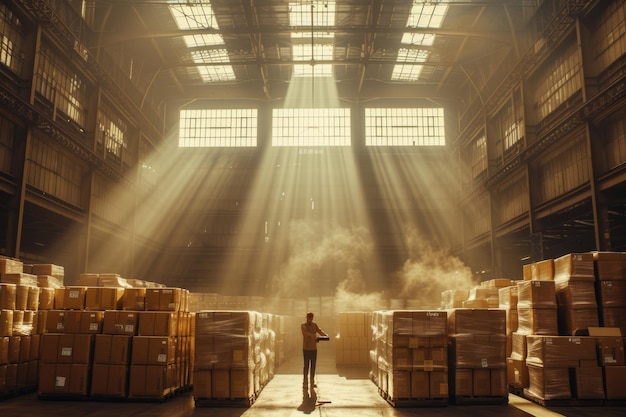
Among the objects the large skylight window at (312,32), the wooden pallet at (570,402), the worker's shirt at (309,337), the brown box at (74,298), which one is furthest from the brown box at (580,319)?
the large skylight window at (312,32)

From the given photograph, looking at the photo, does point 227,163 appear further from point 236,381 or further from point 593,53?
point 236,381

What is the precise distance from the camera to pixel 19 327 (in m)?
10.3

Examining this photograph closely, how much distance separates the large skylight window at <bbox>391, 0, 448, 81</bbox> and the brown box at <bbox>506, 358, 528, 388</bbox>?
1709 centimetres

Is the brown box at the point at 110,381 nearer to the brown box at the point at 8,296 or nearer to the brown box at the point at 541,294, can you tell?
the brown box at the point at 8,296

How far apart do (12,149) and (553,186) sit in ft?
61.8

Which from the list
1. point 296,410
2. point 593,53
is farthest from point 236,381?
point 593,53

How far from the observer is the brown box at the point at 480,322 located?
9.51 meters

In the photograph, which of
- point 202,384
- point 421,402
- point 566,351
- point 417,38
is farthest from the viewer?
point 417,38

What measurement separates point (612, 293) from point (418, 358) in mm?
4105

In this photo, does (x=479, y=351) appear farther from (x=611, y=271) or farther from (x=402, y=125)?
(x=402, y=125)

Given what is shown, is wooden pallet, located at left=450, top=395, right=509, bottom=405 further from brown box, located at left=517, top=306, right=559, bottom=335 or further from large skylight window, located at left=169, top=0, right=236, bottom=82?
large skylight window, located at left=169, top=0, right=236, bottom=82

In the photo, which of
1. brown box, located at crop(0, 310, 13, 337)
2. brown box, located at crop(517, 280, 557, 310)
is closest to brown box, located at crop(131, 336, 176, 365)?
brown box, located at crop(0, 310, 13, 337)

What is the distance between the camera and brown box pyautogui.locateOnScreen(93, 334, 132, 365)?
9.90 m

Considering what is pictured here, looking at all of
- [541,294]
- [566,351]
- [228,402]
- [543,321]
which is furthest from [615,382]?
[228,402]
